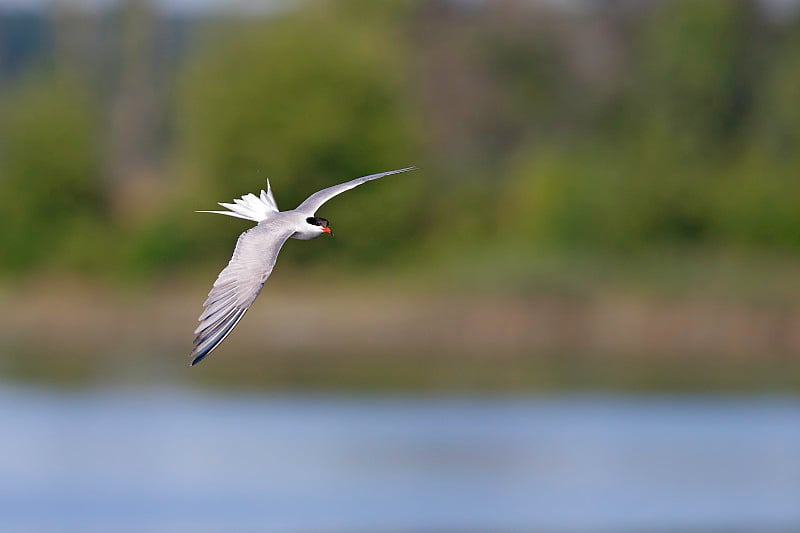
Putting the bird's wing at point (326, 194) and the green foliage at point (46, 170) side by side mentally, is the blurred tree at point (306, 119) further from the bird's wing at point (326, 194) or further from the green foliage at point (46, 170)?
the bird's wing at point (326, 194)

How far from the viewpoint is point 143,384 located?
3431cm

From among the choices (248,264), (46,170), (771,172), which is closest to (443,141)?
(46,170)

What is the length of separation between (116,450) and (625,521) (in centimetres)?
914

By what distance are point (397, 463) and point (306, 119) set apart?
15313 millimetres

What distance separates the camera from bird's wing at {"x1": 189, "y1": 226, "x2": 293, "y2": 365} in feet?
18.8

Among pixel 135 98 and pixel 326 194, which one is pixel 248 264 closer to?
pixel 326 194

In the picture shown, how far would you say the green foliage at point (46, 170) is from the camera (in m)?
46.6

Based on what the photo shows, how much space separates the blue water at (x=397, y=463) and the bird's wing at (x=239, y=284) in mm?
15258

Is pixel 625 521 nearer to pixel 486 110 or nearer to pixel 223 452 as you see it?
pixel 223 452

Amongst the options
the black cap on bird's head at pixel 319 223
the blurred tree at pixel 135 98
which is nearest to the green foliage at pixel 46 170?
the blurred tree at pixel 135 98

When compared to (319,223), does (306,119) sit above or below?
above

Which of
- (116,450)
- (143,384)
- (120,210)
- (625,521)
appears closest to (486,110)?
(120,210)

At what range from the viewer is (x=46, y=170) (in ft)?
159

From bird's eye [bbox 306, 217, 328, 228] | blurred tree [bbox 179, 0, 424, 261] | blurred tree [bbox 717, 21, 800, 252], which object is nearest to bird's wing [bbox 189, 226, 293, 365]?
bird's eye [bbox 306, 217, 328, 228]
